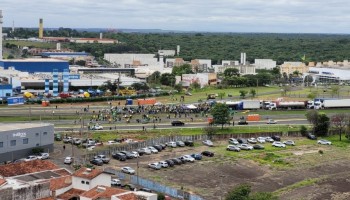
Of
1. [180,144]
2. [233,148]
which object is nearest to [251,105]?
[233,148]

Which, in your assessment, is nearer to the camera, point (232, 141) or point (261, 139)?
point (232, 141)

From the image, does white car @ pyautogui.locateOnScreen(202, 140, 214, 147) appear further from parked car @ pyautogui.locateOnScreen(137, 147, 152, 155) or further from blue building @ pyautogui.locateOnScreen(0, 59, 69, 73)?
blue building @ pyautogui.locateOnScreen(0, 59, 69, 73)

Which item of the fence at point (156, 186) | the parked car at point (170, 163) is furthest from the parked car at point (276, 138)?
the fence at point (156, 186)

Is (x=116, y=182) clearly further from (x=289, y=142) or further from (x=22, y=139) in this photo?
(x=289, y=142)

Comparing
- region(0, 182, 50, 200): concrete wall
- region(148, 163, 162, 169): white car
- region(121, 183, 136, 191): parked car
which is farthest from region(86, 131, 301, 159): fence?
region(0, 182, 50, 200): concrete wall

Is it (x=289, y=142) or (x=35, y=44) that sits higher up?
(x=35, y=44)

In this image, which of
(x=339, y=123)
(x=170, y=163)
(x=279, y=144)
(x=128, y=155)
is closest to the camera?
(x=170, y=163)
